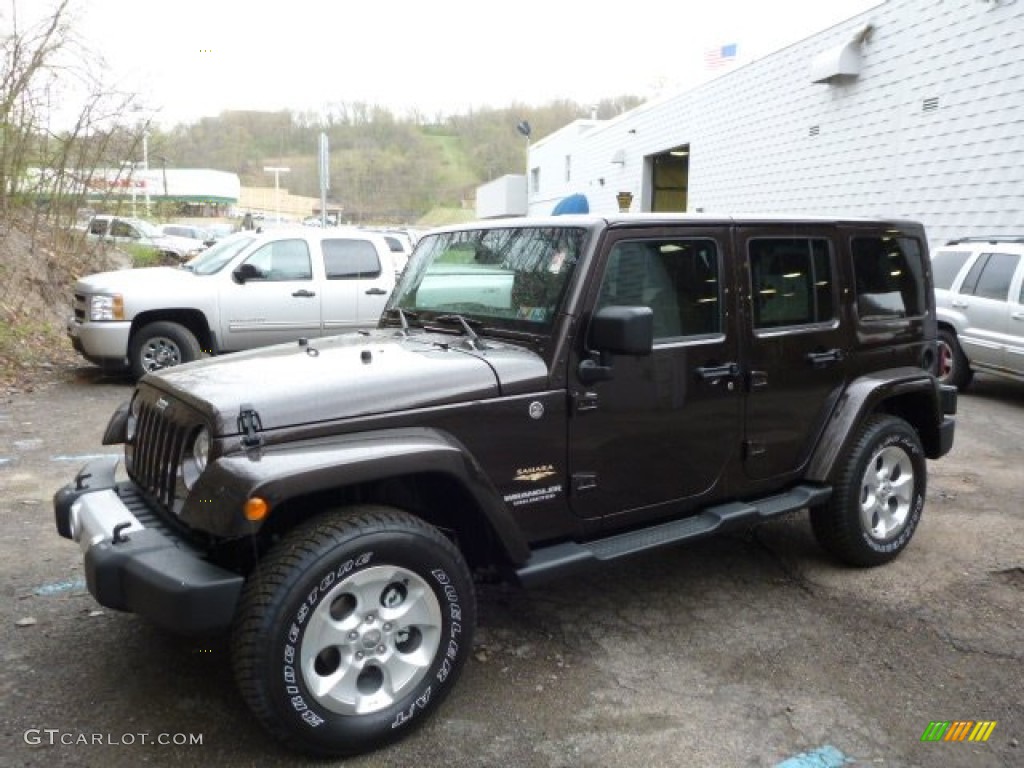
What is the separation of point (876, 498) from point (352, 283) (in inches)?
269

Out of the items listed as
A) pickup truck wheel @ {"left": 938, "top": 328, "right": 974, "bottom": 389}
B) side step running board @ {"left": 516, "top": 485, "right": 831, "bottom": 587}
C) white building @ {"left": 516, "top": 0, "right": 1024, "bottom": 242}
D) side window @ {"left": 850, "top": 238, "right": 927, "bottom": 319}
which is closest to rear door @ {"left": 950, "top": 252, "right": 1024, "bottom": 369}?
pickup truck wheel @ {"left": 938, "top": 328, "right": 974, "bottom": 389}

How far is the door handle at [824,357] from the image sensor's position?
4105 millimetres

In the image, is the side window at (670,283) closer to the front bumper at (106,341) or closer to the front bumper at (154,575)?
the front bumper at (154,575)

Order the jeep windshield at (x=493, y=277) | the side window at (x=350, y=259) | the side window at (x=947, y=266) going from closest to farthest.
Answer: the jeep windshield at (x=493, y=277) < the side window at (x=350, y=259) < the side window at (x=947, y=266)

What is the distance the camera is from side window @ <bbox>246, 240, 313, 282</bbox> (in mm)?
9461

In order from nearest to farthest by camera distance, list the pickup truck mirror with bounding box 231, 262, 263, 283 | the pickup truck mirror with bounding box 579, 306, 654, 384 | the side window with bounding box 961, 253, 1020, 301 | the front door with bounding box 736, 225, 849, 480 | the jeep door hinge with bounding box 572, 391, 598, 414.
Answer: the pickup truck mirror with bounding box 579, 306, 654, 384
the jeep door hinge with bounding box 572, 391, 598, 414
the front door with bounding box 736, 225, 849, 480
the pickup truck mirror with bounding box 231, 262, 263, 283
the side window with bounding box 961, 253, 1020, 301

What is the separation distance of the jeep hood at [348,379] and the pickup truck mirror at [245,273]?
19.4 feet

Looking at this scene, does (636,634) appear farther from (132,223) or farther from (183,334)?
(132,223)

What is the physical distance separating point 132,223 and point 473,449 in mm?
16504

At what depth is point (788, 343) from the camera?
4.02 metres

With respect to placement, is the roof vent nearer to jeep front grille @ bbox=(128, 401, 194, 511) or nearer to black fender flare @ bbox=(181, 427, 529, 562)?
black fender flare @ bbox=(181, 427, 529, 562)

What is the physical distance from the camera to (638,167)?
86.4 ft

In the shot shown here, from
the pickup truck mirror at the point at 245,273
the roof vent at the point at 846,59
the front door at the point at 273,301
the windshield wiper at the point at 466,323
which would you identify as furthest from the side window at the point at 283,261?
the roof vent at the point at 846,59

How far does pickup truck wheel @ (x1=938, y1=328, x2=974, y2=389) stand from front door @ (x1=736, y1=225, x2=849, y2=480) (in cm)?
661
